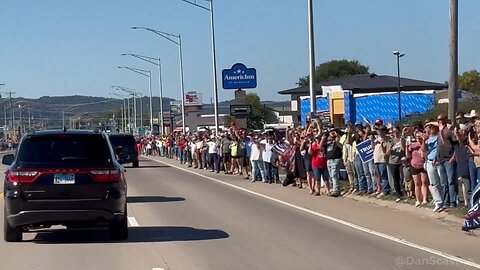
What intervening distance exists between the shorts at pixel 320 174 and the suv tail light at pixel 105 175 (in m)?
10.5

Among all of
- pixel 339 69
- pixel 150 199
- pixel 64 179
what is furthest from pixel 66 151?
pixel 339 69

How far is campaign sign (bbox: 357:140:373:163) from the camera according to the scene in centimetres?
2156

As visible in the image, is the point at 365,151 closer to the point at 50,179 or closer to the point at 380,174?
the point at 380,174

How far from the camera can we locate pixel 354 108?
58906mm

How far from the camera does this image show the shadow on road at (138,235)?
14.1 m

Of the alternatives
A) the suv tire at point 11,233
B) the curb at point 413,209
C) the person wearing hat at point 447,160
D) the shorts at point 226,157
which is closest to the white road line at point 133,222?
the suv tire at point 11,233

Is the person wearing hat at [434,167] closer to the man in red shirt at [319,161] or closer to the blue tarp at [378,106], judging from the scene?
the man in red shirt at [319,161]

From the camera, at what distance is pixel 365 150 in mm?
21734

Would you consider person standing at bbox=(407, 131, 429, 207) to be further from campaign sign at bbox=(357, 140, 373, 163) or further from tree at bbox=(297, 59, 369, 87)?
tree at bbox=(297, 59, 369, 87)

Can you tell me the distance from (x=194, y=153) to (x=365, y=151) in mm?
25791

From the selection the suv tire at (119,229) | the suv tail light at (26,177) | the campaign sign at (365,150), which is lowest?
the suv tire at (119,229)

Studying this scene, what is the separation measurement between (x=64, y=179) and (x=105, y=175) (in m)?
0.66

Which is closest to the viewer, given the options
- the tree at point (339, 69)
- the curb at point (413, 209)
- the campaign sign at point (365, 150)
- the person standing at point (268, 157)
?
the curb at point (413, 209)

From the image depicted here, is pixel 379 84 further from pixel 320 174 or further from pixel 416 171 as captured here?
pixel 416 171
